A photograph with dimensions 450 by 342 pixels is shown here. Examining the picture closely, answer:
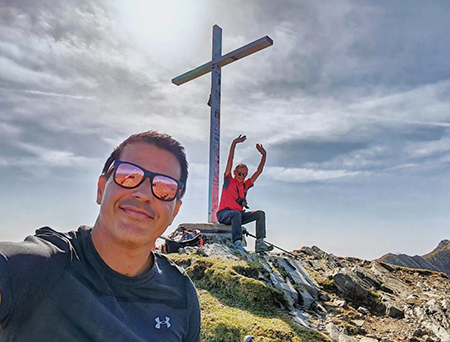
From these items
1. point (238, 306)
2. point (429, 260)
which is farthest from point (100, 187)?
point (429, 260)

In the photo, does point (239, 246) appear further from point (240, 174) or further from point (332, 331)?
point (332, 331)

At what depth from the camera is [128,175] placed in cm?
249

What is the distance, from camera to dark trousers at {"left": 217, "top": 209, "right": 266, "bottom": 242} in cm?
1022

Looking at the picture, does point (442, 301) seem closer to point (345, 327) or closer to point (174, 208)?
point (345, 327)

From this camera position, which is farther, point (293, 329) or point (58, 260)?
point (293, 329)

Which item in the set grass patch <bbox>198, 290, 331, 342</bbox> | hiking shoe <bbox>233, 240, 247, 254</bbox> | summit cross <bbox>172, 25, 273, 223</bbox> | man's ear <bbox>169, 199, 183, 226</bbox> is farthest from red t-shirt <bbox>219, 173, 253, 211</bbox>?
man's ear <bbox>169, 199, 183, 226</bbox>

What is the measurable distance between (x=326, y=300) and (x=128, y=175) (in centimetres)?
604

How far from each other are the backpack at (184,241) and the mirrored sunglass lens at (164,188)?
23.4ft

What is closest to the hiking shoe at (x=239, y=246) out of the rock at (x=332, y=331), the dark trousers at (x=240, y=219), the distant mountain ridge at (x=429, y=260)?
the dark trousers at (x=240, y=219)

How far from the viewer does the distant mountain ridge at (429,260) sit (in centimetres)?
1516

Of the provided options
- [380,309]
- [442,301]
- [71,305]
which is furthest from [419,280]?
[71,305]

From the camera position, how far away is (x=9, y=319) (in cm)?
180

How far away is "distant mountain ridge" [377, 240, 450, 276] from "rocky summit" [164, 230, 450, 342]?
16.7 feet

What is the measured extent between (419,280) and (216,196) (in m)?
6.74
